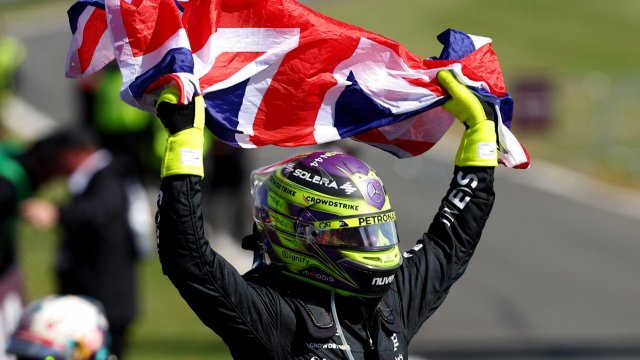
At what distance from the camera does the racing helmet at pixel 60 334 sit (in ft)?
17.9

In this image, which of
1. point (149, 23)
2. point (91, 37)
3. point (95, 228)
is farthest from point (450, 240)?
point (95, 228)

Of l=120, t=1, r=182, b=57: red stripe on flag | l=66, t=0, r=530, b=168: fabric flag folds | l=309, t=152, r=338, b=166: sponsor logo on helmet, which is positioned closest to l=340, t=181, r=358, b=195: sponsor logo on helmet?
l=309, t=152, r=338, b=166: sponsor logo on helmet

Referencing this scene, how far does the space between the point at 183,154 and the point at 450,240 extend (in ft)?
3.90

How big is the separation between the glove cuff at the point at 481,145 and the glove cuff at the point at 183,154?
113 centimetres

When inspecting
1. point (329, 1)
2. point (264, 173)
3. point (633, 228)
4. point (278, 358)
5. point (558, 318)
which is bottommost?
point (329, 1)

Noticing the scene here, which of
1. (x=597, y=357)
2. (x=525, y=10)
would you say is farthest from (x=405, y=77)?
(x=525, y=10)

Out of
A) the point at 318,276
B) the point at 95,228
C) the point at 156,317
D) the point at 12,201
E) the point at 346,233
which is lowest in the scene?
the point at 156,317

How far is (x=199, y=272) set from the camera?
3941mm

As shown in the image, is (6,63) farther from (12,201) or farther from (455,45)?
(455,45)

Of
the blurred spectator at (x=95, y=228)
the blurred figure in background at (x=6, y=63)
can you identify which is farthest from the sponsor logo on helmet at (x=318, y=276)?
the blurred figure in background at (x=6, y=63)

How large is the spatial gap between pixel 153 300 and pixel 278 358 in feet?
29.3

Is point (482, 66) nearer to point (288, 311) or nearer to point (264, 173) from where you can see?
point (264, 173)

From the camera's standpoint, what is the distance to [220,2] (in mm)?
4691

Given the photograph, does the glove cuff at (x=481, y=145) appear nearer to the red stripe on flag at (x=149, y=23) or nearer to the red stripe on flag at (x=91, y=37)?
the red stripe on flag at (x=149, y=23)
